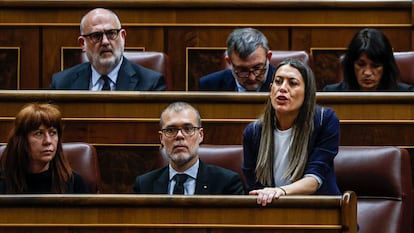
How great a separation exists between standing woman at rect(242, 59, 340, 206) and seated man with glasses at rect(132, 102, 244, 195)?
47 millimetres

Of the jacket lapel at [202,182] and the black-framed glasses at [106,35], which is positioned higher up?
the black-framed glasses at [106,35]

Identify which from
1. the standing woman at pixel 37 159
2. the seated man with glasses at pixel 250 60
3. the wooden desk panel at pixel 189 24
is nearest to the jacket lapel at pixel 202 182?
the standing woman at pixel 37 159

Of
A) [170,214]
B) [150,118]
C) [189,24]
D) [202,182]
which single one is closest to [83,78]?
[150,118]

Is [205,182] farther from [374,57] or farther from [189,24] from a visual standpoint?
[189,24]

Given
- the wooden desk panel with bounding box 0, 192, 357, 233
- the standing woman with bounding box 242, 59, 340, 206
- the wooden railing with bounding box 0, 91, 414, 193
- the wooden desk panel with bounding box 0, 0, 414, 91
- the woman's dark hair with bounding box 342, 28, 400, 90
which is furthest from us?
the wooden desk panel with bounding box 0, 0, 414, 91

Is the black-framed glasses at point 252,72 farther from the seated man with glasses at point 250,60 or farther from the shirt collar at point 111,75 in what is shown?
the shirt collar at point 111,75

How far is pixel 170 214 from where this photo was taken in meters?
1.14

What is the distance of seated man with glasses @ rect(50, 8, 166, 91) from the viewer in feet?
5.49

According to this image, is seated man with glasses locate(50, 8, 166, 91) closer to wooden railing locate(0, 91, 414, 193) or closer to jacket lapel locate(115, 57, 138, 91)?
jacket lapel locate(115, 57, 138, 91)

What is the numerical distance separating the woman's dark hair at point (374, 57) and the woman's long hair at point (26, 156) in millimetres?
473

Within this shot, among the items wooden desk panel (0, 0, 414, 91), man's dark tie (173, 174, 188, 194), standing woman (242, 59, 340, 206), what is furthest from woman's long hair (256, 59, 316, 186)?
wooden desk panel (0, 0, 414, 91)

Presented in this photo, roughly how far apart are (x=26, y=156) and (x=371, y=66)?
54cm

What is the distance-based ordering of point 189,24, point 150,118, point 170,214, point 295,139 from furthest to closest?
point 189,24 < point 150,118 < point 295,139 < point 170,214

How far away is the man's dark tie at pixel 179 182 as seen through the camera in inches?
53.4
